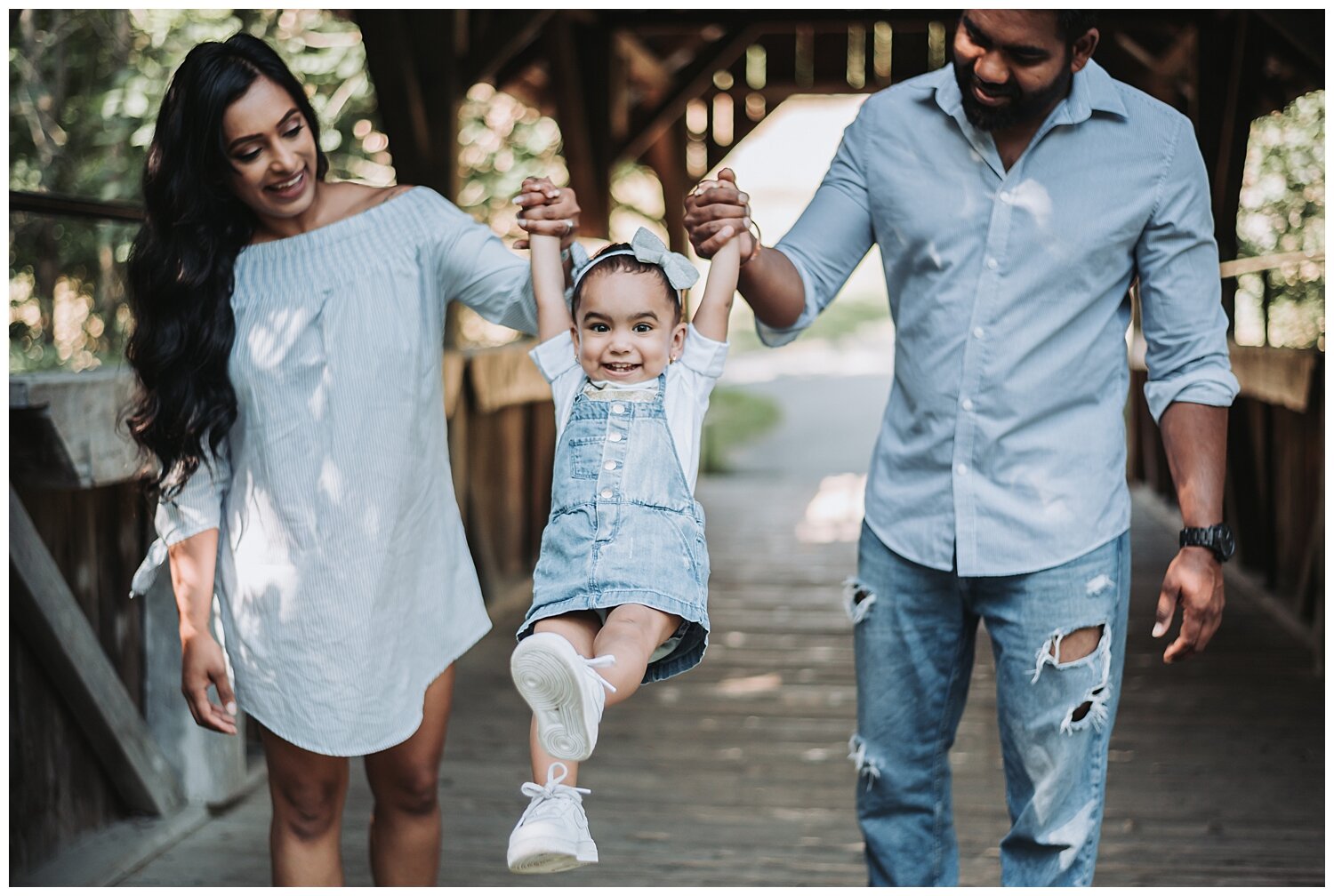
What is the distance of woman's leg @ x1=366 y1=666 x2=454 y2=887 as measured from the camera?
2287mm

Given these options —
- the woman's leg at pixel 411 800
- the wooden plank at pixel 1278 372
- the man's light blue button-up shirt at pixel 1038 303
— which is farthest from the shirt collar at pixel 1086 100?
the wooden plank at pixel 1278 372

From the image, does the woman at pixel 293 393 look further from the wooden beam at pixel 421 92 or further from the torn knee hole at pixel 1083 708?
the wooden beam at pixel 421 92

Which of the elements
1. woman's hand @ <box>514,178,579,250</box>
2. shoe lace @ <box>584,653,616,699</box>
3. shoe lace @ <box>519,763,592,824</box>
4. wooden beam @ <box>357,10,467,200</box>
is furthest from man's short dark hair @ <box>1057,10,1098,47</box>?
wooden beam @ <box>357,10,467,200</box>

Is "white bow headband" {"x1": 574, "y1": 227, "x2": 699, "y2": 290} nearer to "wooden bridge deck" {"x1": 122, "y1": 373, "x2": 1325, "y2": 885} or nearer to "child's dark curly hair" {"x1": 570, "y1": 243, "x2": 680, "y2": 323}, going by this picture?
"child's dark curly hair" {"x1": 570, "y1": 243, "x2": 680, "y2": 323}

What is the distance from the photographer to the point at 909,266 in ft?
6.97

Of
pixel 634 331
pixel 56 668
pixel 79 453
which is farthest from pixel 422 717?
pixel 56 668

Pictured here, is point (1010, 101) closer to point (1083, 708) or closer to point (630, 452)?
point (630, 452)

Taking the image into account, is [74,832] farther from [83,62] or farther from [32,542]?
[83,62]

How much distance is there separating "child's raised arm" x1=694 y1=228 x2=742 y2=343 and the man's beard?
16.1 inches


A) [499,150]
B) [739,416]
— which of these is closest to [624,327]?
[499,150]

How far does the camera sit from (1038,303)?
2031mm

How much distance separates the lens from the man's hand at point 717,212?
75.3 inches

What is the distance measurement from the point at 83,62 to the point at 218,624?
17.2ft

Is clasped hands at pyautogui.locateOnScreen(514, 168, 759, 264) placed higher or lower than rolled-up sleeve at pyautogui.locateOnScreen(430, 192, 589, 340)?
higher
